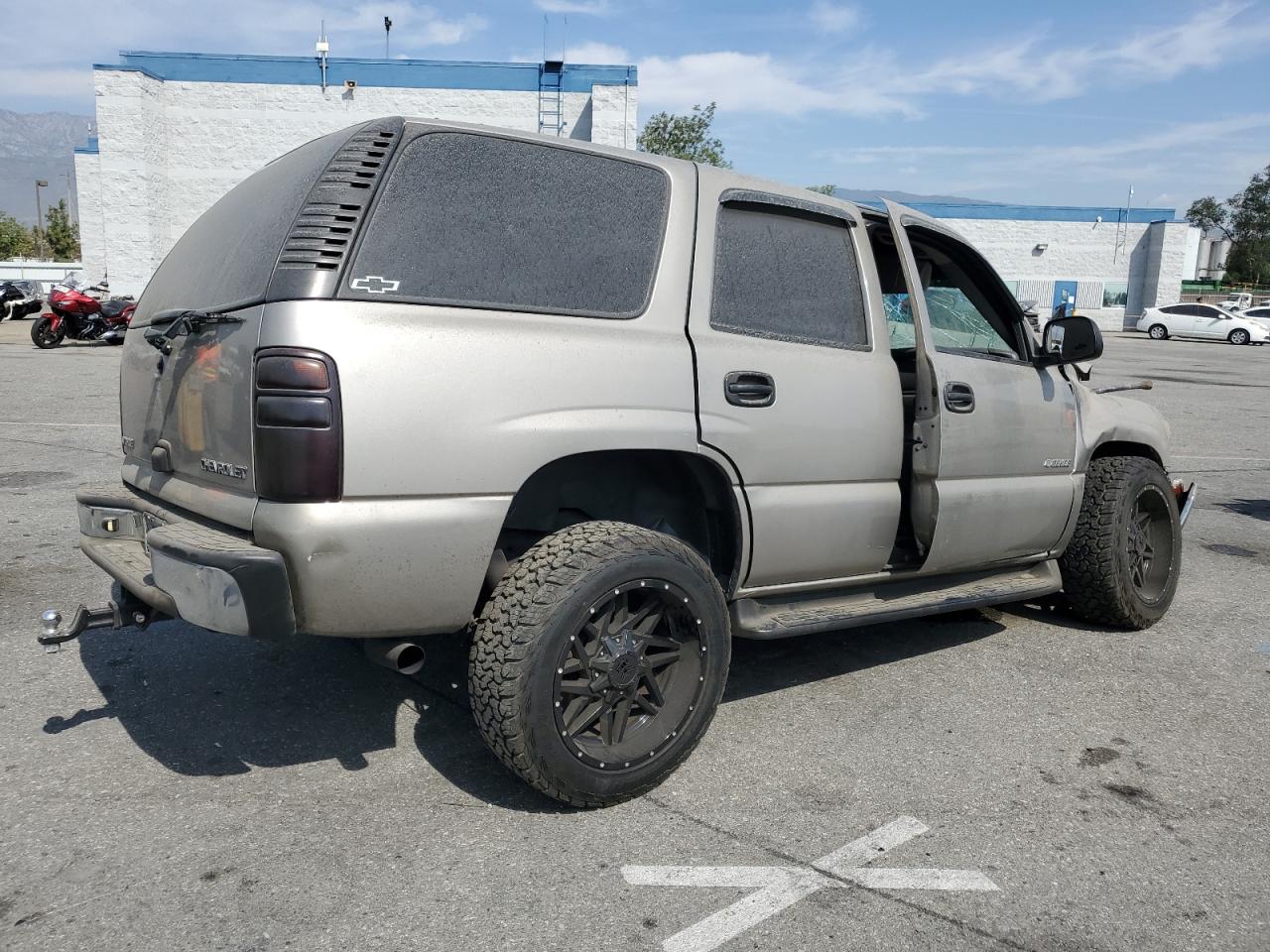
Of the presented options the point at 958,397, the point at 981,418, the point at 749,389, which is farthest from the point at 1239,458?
the point at 749,389

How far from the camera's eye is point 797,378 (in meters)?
3.55

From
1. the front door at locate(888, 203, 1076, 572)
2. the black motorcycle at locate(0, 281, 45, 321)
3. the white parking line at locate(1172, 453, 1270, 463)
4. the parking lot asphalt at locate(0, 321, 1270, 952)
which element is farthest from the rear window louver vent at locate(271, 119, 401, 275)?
the black motorcycle at locate(0, 281, 45, 321)

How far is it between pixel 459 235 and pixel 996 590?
2764 millimetres

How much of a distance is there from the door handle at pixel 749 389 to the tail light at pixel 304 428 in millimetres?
1282

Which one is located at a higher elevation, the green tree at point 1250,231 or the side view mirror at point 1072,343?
the green tree at point 1250,231

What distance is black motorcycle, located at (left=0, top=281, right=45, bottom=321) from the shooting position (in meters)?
30.5

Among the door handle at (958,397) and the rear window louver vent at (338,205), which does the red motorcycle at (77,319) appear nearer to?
the rear window louver vent at (338,205)

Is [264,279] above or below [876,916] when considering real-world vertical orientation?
above

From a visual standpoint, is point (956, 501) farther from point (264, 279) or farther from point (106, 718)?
→ point (106, 718)

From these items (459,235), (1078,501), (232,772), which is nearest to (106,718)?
(232,772)

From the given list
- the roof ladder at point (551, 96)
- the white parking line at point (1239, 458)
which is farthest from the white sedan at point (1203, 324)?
the white parking line at point (1239, 458)

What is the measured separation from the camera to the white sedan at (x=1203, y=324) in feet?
125

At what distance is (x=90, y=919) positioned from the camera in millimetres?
2465

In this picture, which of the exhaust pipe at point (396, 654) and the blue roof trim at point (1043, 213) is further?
the blue roof trim at point (1043, 213)
